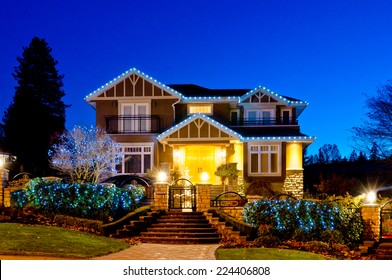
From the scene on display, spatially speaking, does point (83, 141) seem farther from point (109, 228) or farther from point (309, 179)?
point (309, 179)

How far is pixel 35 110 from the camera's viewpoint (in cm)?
3759

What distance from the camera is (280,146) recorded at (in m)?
28.0

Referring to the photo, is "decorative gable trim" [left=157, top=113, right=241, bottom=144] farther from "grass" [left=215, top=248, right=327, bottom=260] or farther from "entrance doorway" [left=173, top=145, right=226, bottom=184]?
"grass" [left=215, top=248, right=327, bottom=260]

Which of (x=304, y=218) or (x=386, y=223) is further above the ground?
(x=304, y=218)

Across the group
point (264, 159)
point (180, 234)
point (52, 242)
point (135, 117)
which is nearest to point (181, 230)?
point (180, 234)

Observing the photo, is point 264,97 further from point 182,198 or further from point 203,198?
point 203,198

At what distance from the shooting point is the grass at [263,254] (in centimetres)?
1357

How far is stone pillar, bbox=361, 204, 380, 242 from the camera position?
17672 millimetres

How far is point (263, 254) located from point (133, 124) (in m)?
15.9

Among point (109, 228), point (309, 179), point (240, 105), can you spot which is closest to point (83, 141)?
point (240, 105)

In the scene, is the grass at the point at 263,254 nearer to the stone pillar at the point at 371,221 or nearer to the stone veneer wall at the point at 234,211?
the stone pillar at the point at 371,221

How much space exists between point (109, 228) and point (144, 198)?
5.17m

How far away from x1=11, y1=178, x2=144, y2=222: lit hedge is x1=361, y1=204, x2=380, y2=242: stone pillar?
7.65 metres

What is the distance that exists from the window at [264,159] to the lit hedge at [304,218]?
1020 cm
